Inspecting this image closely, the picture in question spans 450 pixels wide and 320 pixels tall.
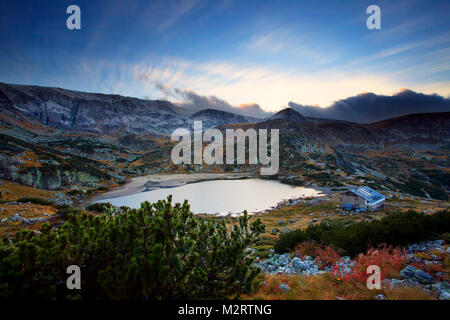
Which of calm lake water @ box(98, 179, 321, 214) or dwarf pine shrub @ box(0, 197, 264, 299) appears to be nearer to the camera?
dwarf pine shrub @ box(0, 197, 264, 299)

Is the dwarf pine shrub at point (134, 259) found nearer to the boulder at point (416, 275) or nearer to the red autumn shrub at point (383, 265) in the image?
the red autumn shrub at point (383, 265)

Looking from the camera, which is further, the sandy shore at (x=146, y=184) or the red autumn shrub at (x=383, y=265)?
the sandy shore at (x=146, y=184)

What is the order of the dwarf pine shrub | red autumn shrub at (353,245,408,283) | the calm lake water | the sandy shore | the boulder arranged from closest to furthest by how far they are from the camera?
1. the dwarf pine shrub
2. the boulder
3. red autumn shrub at (353,245,408,283)
4. the calm lake water
5. the sandy shore

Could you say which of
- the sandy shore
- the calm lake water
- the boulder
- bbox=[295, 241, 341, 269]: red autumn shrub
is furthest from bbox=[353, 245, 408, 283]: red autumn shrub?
the sandy shore

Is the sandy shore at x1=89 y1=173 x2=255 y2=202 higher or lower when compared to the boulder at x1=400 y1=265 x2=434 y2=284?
lower

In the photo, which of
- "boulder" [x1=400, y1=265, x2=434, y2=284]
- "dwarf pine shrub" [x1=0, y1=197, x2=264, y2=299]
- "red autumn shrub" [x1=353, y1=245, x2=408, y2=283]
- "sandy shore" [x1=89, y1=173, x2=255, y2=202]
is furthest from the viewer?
"sandy shore" [x1=89, y1=173, x2=255, y2=202]

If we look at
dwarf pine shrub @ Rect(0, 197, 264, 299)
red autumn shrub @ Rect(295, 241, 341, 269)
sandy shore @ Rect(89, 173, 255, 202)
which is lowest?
sandy shore @ Rect(89, 173, 255, 202)

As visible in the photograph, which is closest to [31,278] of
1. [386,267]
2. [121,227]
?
[121,227]

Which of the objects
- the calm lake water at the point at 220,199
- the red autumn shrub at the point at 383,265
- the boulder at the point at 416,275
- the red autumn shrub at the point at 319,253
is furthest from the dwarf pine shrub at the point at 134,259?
the calm lake water at the point at 220,199

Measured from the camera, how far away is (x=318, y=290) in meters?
7.30

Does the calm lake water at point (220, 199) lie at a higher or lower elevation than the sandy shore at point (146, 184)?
lower

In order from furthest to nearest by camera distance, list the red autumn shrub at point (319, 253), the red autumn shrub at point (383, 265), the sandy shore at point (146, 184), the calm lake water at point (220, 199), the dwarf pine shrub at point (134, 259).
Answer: the sandy shore at point (146, 184) → the calm lake water at point (220, 199) → the red autumn shrub at point (319, 253) → the red autumn shrub at point (383, 265) → the dwarf pine shrub at point (134, 259)

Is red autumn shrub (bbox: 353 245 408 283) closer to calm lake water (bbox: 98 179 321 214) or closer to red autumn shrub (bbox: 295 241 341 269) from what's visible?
red autumn shrub (bbox: 295 241 341 269)

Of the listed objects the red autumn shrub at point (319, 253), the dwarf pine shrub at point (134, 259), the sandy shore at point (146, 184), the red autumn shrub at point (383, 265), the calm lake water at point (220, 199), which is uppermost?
the dwarf pine shrub at point (134, 259)
